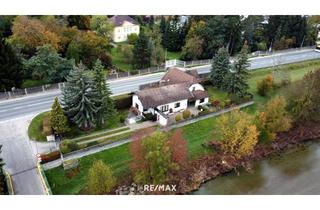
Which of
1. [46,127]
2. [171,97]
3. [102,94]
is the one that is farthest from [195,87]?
Result: [46,127]

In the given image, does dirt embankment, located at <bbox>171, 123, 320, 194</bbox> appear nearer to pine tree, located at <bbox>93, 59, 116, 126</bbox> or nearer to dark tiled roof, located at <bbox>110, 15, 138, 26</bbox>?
pine tree, located at <bbox>93, 59, 116, 126</bbox>

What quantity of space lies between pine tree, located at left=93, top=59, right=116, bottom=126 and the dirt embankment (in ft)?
36.3

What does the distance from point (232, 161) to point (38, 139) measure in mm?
20729

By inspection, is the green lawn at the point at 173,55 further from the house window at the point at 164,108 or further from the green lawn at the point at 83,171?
the green lawn at the point at 83,171

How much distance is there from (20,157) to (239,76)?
28.6 metres

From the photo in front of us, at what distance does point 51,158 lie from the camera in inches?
1229

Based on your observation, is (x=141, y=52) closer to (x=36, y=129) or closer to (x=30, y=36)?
(x=30, y=36)

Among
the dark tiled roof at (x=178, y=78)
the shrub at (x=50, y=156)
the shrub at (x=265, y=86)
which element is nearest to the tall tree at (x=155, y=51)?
the dark tiled roof at (x=178, y=78)

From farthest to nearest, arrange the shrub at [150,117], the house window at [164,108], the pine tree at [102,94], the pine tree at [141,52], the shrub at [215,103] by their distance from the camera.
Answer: the pine tree at [141,52] → the shrub at [215,103] → the house window at [164,108] → the shrub at [150,117] → the pine tree at [102,94]

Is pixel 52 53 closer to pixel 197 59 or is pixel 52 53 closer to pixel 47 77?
pixel 47 77

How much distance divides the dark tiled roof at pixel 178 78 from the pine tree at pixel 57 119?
16.7m

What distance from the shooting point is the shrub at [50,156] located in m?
30.9

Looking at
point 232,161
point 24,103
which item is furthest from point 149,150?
point 24,103

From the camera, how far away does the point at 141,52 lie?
170 feet
